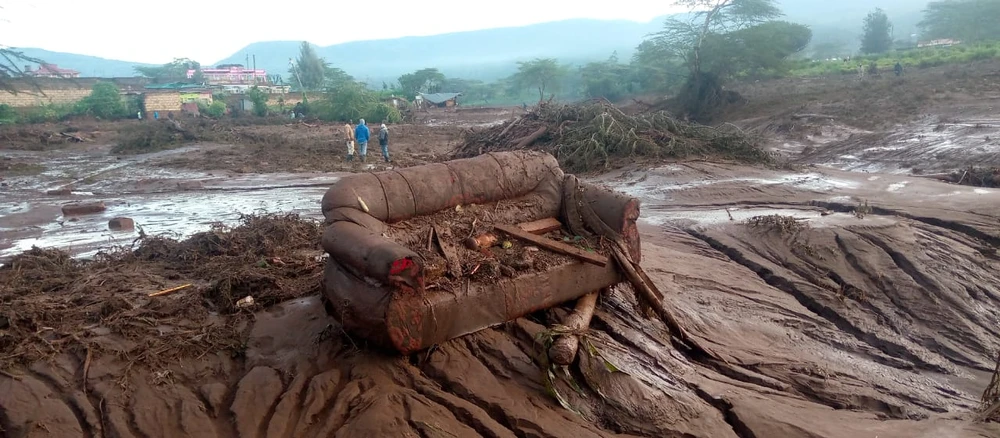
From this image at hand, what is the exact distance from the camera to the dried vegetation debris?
4098 millimetres

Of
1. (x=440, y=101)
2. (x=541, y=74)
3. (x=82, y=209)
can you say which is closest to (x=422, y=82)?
(x=440, y=101)

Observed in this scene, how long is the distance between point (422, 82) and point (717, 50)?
109 feet

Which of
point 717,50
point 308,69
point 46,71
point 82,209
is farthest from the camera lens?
point 308,69

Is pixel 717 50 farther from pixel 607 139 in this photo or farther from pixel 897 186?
pixel 897 186

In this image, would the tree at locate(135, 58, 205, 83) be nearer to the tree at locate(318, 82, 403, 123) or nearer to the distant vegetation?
the distant vegetation

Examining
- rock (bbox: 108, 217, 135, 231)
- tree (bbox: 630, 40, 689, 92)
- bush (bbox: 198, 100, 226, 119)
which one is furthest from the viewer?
bush (bbox: 198, 100, 226, 119)

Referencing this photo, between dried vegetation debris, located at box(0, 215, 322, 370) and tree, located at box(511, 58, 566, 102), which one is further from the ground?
tree, located at box(511, 58, 566, 102)

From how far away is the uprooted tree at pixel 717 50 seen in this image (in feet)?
80.7

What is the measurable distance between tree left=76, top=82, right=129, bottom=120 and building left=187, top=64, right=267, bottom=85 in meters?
19.8

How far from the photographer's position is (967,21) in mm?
36688

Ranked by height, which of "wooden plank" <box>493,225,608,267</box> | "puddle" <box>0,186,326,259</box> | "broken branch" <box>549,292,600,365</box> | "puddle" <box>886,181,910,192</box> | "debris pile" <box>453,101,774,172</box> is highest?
"debris pile" <box>453,101,774,172</box>

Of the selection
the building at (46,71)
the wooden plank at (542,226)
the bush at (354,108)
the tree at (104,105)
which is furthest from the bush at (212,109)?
the wooden plank at (542,226)

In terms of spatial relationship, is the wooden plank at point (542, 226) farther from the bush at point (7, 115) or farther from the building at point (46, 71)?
the bush at point (7, 115)

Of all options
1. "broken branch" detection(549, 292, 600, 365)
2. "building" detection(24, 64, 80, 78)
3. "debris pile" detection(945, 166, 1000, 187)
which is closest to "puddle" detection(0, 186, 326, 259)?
"building" detection(24, 64, 80, 78)
